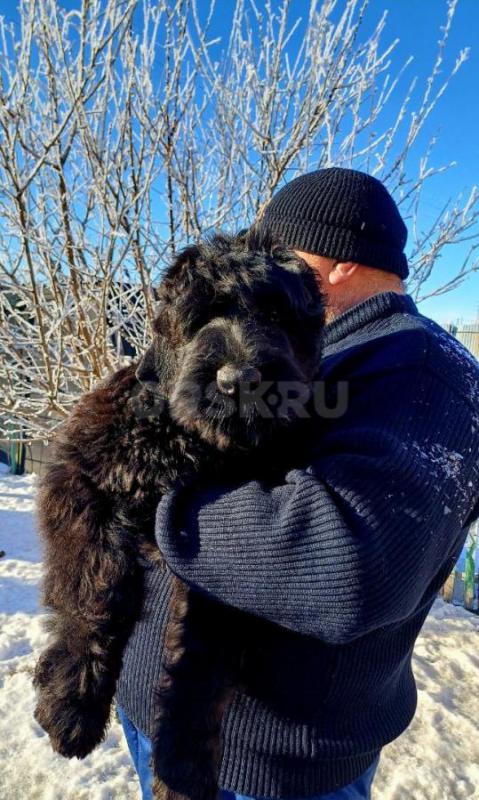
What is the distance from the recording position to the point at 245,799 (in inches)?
63.1

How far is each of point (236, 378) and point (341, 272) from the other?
2.77 feet

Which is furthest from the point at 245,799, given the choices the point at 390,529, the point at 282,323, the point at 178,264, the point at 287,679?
the point at 178,264

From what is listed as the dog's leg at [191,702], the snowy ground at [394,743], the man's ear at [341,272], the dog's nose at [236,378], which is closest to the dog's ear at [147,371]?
the dog's nose at [236,378]

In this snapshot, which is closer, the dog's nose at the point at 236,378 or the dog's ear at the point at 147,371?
the dog's nose at the point at 236,378

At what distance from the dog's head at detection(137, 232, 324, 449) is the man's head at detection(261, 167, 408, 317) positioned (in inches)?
10.1

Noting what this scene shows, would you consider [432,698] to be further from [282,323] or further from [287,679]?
[282,323]

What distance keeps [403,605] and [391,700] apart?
0.71 meters

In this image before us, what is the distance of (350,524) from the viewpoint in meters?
1.15

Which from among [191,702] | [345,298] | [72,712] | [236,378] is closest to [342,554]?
[236,378]

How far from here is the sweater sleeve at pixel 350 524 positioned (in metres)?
1.15

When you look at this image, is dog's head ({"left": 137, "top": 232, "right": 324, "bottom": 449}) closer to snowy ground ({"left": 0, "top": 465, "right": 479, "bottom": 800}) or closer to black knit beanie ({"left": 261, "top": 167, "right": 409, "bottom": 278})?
black knit beanie ({"left": 261, "top": 167, "right": 409, "bottom": 278})

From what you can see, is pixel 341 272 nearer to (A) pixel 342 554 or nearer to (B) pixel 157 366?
(B) pixel 157 366

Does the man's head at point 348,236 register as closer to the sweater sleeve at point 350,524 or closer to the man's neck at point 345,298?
the man's neck at point 345,298

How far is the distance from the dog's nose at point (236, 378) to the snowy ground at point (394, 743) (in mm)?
3073
